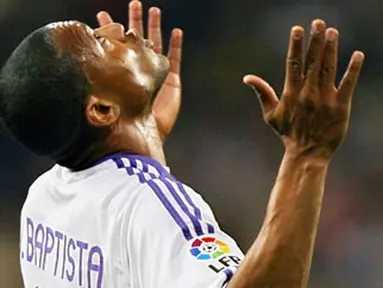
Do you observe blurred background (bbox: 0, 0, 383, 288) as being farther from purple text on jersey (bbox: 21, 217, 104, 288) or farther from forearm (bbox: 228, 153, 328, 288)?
forearm (bbox: 228, 153, 328, 288)

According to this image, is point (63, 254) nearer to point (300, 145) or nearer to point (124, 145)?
point (124, 145)

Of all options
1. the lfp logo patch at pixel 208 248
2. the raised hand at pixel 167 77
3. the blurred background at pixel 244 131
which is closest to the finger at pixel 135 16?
the raised hand at pixel 167 77

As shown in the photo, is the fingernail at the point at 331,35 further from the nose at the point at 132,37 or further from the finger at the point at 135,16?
the finger at the point at 135,16

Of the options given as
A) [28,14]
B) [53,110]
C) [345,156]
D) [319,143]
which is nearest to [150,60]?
[53,110]

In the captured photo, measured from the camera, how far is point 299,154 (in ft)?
3.65

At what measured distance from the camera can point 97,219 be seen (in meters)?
1.32

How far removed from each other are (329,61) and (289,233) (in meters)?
0.19


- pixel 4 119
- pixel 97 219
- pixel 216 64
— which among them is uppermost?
pixel 4 119

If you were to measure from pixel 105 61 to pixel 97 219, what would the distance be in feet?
0.74

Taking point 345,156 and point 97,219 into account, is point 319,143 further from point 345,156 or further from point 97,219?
point 345,156

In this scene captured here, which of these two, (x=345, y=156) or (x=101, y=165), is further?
(x=345, y=156)

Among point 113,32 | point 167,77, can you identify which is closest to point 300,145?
point 113,32

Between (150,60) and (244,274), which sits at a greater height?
(150,60)

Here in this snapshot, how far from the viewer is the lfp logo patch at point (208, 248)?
1188 mm
